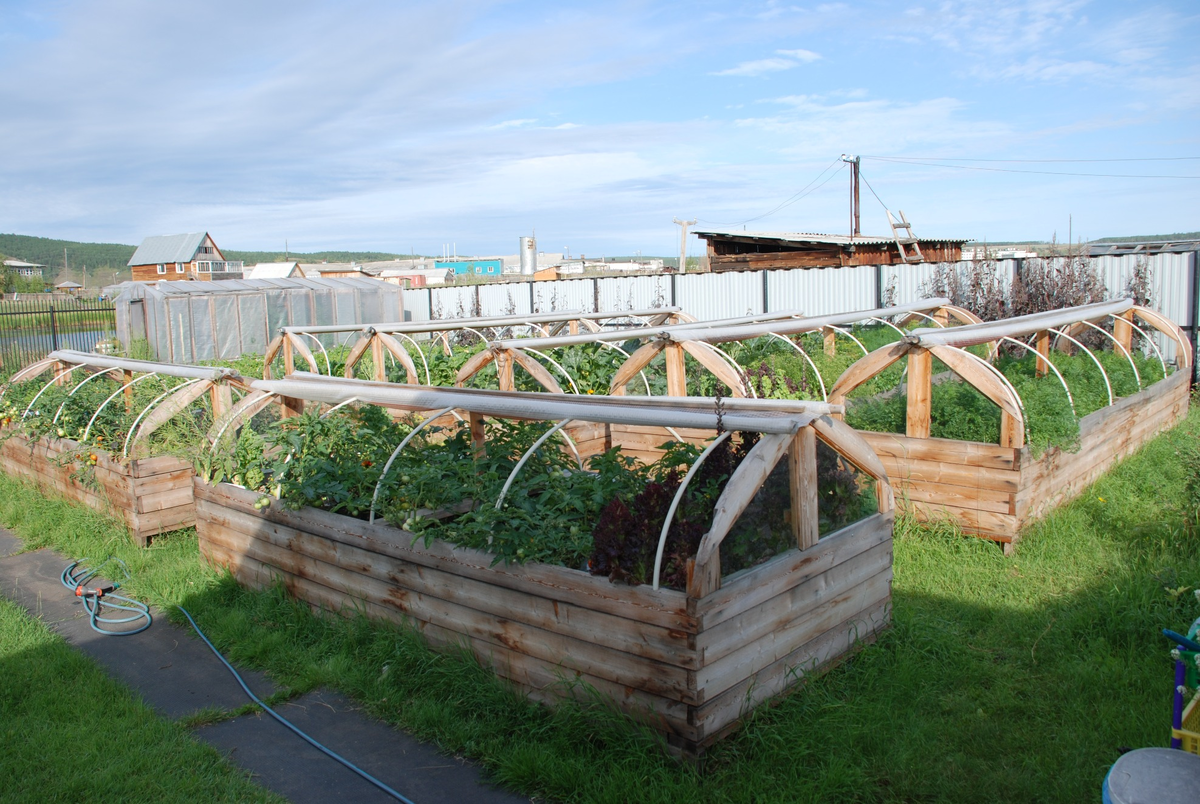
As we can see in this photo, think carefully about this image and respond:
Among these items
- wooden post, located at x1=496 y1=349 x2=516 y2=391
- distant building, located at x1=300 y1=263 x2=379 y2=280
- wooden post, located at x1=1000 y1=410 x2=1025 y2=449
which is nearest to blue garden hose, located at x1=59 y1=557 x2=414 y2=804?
wooden post, located at x1=496 y1=349 x2=516 y2=391

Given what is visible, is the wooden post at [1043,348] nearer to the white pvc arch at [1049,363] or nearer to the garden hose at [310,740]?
the white pvc arch at [1049,363]

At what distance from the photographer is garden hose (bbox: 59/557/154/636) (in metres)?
5.35

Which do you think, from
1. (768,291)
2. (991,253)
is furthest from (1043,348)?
(991,253)

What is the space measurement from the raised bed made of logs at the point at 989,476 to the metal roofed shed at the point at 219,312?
16.3 meters

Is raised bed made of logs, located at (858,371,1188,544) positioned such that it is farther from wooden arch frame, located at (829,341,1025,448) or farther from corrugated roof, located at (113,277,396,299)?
corrugated roof, located at (113,277,396,299)

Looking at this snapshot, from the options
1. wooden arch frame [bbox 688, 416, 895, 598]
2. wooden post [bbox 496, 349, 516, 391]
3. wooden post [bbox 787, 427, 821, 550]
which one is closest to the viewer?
wooden arch frame [bbox 688, 416, 895, 598]

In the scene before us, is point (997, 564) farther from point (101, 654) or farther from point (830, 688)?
point (101, 654)

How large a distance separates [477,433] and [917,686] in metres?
2.75

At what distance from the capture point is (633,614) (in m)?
3.42

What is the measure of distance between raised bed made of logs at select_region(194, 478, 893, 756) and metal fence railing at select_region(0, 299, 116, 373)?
61.4 feet

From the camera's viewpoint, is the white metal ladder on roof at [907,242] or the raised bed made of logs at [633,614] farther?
the white metal ladder on roof at [907,242]

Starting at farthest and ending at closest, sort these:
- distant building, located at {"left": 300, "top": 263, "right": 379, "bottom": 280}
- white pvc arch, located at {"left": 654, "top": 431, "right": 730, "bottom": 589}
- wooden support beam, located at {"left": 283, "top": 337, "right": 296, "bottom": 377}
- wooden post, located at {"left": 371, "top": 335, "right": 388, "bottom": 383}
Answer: distant building, located at {"left": 300, "top": 263, "right": 379, "bottom": 280} < wooden support beam, located at {"left": 283, "top": 337, "right": 296, "bottom": 377} < wooden post, located at {"left": 371, "top": 335, "right": 388, "bottom": 383} < white pvc arch, located at {"left": 654, "top": 431, "right": 730, "bottom": 589}

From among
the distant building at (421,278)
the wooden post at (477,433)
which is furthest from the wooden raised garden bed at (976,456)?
the distant building at (421,278)

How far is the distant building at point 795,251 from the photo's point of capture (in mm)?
21156
